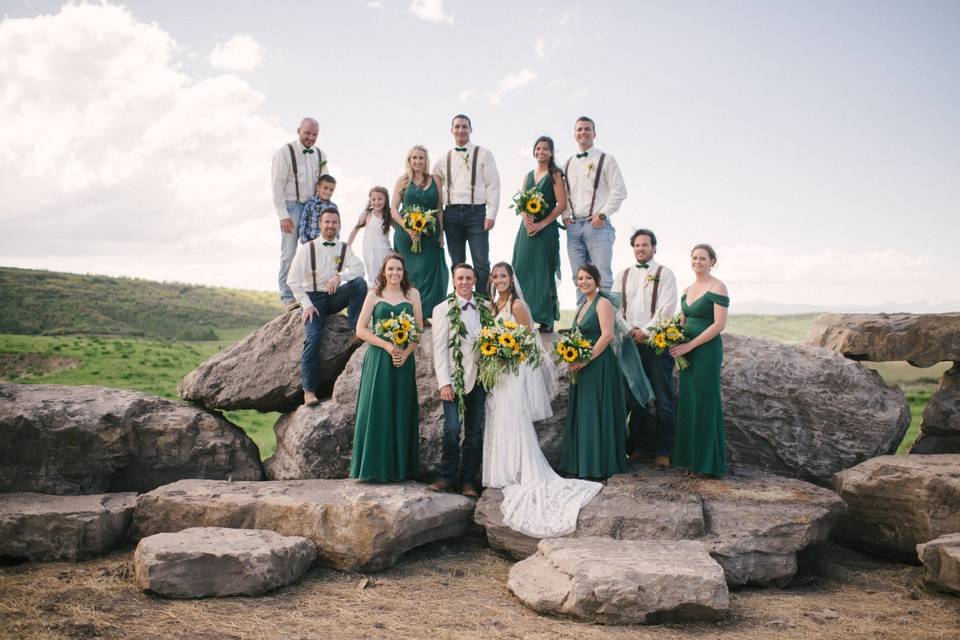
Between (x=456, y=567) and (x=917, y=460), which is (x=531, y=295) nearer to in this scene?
(x=456, y=567)

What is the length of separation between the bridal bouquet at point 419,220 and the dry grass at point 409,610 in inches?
196

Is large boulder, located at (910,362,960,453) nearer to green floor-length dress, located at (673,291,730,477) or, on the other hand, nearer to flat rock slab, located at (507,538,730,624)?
green floor-length dress, located at (673,291,730,477)

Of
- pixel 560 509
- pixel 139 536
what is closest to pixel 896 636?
pixel 560 509

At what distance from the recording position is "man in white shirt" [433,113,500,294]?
10.8 metres

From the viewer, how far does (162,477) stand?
1038 cm

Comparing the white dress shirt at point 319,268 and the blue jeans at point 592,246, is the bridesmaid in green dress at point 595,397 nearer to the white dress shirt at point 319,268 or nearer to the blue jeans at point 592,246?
the blue jeans at point 592,246

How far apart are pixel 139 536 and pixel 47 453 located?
7.05ft

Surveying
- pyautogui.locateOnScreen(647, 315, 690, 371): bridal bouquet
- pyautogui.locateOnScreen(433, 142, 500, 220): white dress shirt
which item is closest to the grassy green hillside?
pyautogui.locateOnScreen(433, 142, 500, 220): white dress shirt

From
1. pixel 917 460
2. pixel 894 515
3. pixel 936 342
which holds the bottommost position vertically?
pixel 894 515

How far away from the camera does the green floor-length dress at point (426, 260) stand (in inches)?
433

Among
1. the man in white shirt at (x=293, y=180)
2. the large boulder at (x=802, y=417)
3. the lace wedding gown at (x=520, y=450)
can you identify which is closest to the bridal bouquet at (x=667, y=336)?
the lace wedding gown at (x=520, y=450)

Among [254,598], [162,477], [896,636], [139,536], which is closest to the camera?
[896,636]

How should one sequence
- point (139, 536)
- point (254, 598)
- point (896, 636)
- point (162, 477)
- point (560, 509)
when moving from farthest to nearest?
point (162, 477) < point (139, 536) < point (560, 509) < point (254, 598) < point (896, 636)

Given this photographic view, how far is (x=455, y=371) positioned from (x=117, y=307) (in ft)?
117
